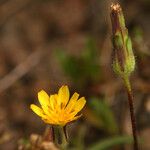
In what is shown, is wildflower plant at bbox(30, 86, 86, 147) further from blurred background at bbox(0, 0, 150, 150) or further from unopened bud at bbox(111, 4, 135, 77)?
blurred background at bbox(0, 0, 150, 150)

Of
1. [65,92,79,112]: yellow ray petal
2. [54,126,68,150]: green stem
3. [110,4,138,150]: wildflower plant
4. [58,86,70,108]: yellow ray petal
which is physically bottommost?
[54,126,68,150]: green stem

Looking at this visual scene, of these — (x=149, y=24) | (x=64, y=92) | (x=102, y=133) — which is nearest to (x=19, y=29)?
(x=149, y=24)

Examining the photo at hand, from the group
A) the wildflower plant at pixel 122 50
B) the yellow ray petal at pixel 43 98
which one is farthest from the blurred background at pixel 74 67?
the wildflower plant at pixel 122 50

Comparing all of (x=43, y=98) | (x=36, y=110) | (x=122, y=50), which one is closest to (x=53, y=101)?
(x=43, y=98)

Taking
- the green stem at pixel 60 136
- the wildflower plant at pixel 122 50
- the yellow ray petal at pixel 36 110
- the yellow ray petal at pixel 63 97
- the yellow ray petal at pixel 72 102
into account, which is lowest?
the green stem at pixel 60 136

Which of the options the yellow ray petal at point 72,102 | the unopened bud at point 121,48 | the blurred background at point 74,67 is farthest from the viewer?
the blurred background at point 74,67

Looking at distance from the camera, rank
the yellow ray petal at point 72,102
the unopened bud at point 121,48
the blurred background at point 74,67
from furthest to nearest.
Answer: the blurred background at point 74,67
the yellow ray petal at point 72,102
the unopened bud at point 121,48

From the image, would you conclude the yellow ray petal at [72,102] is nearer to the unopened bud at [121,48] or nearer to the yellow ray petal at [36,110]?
the yellow ray petal at [36,110]

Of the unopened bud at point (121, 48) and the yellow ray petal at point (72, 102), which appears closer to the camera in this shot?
the unopened bud at point (121, 48)

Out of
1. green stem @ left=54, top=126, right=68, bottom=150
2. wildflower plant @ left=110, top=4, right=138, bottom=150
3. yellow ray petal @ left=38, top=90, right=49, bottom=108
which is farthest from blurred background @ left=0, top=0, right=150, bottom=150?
wildflower plant @ left=110, top=4, right=138, bottom=150
